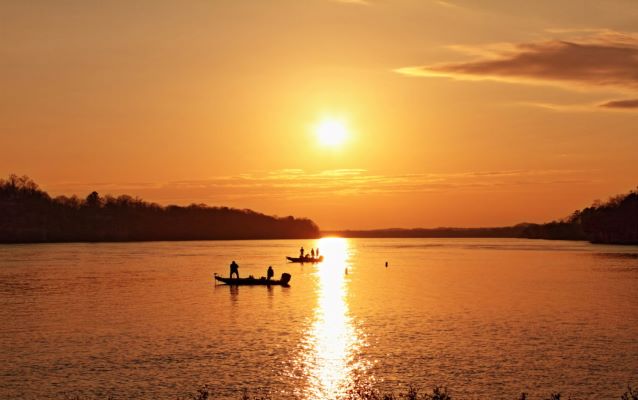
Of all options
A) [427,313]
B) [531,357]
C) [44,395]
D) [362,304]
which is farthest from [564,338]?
[44,395]

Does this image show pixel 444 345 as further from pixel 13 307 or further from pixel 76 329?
pixel 13 307

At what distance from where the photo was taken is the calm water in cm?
3641

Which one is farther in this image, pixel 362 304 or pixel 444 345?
pixel 362 304

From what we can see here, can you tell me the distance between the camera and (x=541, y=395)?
112ft

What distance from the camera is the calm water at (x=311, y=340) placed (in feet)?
119

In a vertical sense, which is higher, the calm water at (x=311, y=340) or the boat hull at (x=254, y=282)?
the boat hull at (x=254, y=282)

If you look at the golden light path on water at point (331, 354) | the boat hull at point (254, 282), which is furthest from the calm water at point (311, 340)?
the boat hull at point (254, 282)

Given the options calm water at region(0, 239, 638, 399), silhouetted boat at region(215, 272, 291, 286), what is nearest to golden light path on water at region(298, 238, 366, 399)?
calm water at region(0, 239, 638, 399)

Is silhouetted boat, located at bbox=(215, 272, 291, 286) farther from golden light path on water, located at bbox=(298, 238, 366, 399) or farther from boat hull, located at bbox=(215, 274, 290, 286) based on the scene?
golden light path on water, located at bbox=(298, 238, 366, 399)

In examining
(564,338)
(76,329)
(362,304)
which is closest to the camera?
(564,338)

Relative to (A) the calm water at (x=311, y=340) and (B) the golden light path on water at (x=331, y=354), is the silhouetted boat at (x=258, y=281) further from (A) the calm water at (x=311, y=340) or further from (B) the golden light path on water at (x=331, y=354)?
(B) the golden light path on water at (x=331, y=354)

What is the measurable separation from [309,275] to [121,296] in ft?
175

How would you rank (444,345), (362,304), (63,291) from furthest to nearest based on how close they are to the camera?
(63,291) → (362,304) → (444,345)

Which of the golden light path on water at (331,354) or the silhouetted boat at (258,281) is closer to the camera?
the golden light path on water at (331,354)
